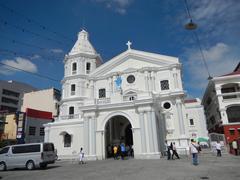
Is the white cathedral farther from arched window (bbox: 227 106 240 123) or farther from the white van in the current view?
arched window (bbox: 227 106 240 123)

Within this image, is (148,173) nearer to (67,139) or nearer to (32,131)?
(67,139)

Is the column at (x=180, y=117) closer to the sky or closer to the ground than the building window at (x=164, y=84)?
closer to the ground

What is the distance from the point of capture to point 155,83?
2566 cm

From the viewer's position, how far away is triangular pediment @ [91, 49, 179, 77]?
26.0m

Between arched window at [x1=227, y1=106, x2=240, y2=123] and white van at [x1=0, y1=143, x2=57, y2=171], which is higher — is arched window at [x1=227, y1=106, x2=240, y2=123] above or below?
above

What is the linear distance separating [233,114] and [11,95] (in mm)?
53004

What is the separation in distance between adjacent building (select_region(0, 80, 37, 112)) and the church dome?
3140 centimetres

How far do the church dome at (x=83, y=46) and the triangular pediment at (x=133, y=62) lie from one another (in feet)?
17.7

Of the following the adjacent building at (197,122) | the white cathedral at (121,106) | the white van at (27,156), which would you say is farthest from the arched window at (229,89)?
the white van at (27,156)

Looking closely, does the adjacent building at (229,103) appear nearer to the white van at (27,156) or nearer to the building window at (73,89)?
the building window at (73,89)

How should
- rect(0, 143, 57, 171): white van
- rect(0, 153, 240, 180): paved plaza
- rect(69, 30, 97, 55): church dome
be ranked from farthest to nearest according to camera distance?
rect(69, 30, 97, 55): church dome < rect(0, 143, 57, 171): white van < rect(0, 153, 240, 180): paved plaza

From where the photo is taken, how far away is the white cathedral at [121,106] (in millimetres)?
19359

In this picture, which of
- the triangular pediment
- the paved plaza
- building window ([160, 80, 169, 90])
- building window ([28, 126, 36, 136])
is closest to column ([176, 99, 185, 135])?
building window ([160, 80, 169, 90])

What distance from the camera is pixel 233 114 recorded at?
102 ft
